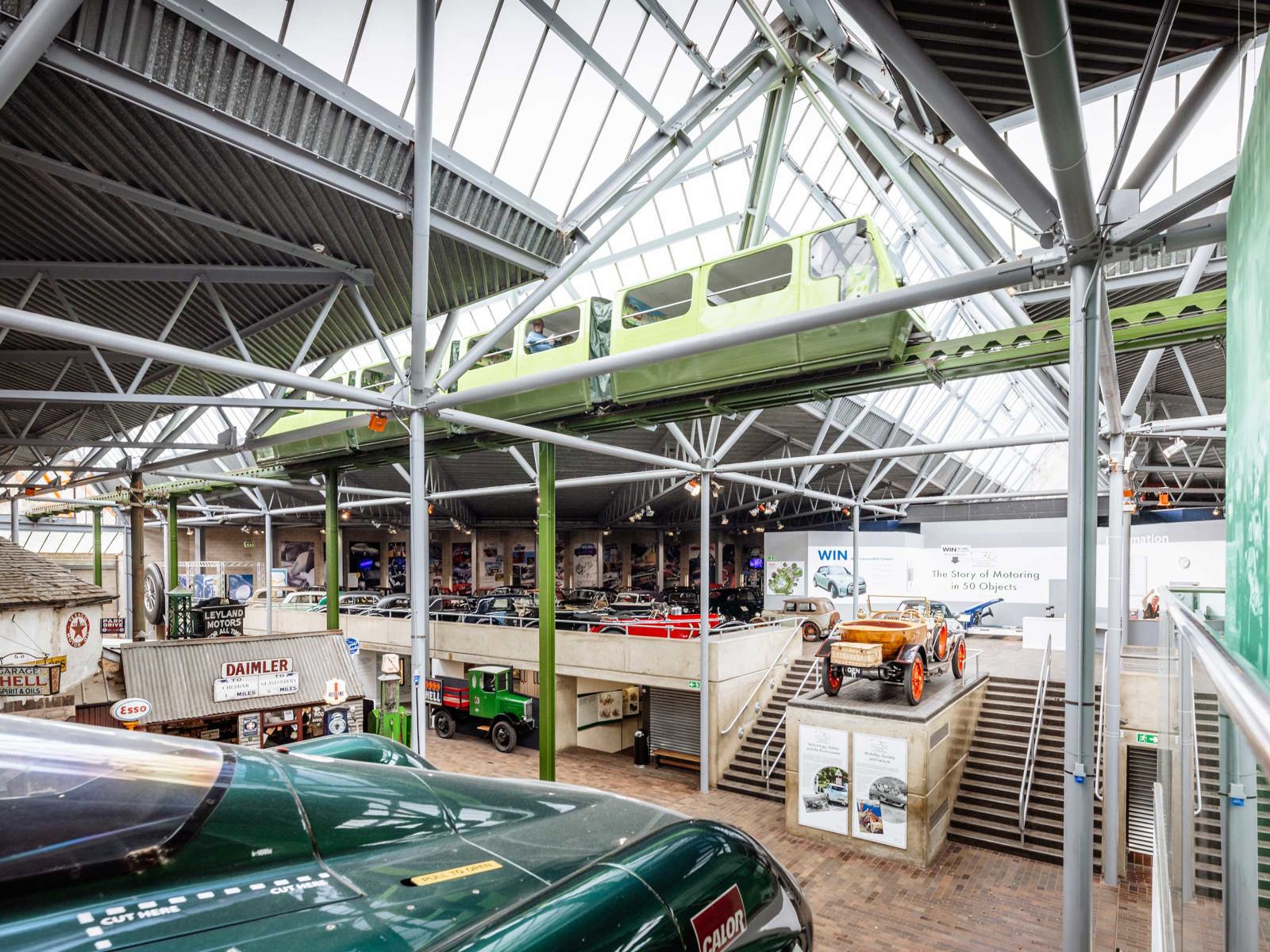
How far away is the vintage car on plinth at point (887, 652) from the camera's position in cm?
1239

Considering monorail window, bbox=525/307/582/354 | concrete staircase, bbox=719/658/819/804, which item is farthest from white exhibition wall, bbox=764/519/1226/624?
monorail window, bbox=525/307/582/354

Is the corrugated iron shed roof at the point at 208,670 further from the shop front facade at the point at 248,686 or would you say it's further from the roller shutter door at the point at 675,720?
the roller shutter door at the point at 675,720

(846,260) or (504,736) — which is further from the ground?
(846,260)

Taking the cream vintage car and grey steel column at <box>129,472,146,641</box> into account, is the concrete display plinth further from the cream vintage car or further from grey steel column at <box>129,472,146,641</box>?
grey steel column at <box>129,472,146,641</box>

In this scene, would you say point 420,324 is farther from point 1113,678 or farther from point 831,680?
point 1113,678

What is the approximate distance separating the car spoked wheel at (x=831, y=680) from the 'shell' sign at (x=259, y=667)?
10602 millimetres

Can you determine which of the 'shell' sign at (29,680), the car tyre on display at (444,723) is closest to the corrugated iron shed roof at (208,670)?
the 'shell' sign at (29,680)

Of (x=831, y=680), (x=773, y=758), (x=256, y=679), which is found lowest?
(x=773, y=758)

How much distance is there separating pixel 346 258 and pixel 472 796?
870 centimetres

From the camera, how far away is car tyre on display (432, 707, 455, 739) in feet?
65.5

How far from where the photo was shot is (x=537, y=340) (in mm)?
13227

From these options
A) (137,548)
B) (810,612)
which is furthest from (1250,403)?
(810,612)

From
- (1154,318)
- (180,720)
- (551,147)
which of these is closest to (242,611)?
(180,720)

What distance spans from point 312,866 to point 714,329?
8.97 m
